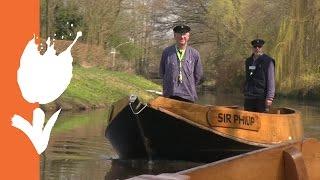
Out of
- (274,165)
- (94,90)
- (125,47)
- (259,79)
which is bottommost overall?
(94,90)

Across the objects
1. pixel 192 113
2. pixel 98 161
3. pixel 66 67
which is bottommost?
pixel 98 161

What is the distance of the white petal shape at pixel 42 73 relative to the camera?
2143mm

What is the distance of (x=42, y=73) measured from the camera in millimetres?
2248

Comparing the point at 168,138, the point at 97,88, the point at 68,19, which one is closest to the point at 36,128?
the point at 168,138

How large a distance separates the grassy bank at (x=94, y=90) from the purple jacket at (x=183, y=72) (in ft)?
35.3

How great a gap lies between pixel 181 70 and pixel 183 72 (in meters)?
0.04

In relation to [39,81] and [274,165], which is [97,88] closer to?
[274,165]

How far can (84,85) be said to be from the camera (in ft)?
78.1

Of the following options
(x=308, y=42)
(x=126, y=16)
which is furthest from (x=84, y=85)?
(x=126, y=16)

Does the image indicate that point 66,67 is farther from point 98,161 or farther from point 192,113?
point 98,161

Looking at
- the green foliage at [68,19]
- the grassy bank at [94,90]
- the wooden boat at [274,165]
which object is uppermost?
the green foliage at [68,19]

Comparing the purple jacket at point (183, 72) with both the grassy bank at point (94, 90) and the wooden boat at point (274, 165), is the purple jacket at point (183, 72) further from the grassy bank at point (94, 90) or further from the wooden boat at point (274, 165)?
the grassy bank at point (94, 90)

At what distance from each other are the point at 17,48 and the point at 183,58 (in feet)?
18.9

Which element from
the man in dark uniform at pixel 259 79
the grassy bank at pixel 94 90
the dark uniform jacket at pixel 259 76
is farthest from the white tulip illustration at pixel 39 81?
the grassy bank at pixel 94 90
